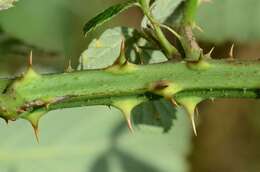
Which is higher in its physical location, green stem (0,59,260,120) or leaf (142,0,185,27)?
leaf (142,0,185,27)

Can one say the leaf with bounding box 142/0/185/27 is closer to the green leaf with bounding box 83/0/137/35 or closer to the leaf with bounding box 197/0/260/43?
the green leaf with bounding box 83/0/137/35

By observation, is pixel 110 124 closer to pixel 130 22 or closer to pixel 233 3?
pixel 233 3

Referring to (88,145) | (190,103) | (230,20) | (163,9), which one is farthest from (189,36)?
→ (88,145)

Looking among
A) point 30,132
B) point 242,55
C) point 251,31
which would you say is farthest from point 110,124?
point 242,55

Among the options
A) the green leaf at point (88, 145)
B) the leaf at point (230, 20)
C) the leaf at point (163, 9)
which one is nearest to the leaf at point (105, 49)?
the leaf at point (163, 9)

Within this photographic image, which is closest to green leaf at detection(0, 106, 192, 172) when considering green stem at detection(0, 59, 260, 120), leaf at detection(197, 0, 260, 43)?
leaf at detection(197, 0, 260, 43)

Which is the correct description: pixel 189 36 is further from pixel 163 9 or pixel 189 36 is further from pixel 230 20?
pixel 230 20

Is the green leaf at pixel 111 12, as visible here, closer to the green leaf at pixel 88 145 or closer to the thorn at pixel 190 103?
the thorn at pixel 190 103
